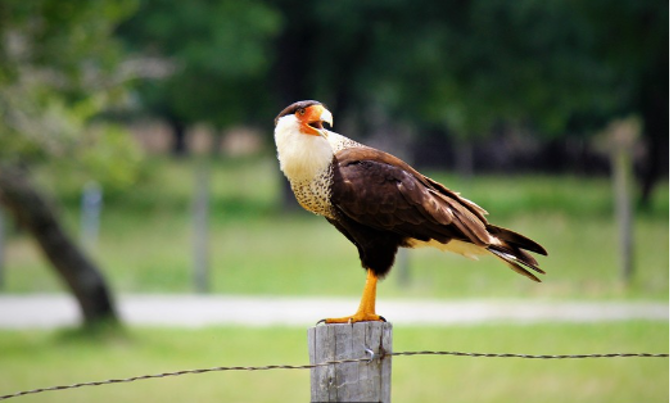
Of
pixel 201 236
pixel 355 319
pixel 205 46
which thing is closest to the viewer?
pixel 355 319

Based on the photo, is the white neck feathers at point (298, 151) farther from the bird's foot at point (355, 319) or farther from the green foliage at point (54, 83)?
the green foliage at point (54, 83)

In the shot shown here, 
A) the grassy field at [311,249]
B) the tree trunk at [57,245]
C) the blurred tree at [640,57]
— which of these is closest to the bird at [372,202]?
the tree trunk at [57,245]

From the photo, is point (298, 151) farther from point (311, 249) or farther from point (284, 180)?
point (284, 180)

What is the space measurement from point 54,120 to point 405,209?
23.0ft

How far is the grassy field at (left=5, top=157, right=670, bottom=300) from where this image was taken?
14625 mm

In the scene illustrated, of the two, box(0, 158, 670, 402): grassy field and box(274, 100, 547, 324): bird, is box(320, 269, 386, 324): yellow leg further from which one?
box(0, 158, 670, 402): grassy field

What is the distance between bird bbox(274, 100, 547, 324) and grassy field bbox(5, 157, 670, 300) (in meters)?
9.18

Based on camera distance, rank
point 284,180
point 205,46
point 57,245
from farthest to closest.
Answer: point 284,180, point 205,46, point 57,245

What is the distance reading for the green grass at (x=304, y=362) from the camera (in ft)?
28.3

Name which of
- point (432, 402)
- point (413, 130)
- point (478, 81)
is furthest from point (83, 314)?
point (413, 130)

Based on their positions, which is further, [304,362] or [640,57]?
[640,57]

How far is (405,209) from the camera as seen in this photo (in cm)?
439

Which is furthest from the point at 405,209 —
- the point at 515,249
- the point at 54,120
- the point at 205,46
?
the point at 205,46

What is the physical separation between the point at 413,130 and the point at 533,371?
3049 centimetres
